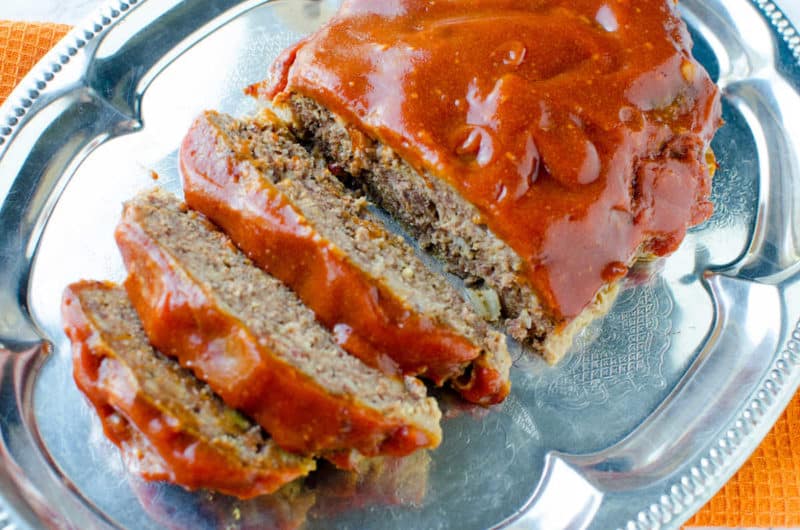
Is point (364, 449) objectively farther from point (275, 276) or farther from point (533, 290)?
point (533, 290)

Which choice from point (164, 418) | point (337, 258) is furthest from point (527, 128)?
point (164, 418)

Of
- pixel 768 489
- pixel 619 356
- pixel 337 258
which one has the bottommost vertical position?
pixel 768 489

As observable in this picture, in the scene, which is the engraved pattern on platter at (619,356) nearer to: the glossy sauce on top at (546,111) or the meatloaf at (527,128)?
the meatloaf at (527,128)

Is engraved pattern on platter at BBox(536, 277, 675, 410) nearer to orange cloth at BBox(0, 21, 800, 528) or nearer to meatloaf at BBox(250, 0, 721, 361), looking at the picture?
meatloaf at BBox(250, 0, 721, 361)

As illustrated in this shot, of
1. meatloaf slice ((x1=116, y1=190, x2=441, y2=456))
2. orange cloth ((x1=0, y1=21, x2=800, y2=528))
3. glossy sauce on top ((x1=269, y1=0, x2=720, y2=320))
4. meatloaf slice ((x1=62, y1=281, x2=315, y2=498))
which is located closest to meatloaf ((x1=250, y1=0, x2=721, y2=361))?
glossy sauce on top ((x1=269, y1=0, x2=720, y2=320))

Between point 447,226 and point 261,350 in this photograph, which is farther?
point 447,226

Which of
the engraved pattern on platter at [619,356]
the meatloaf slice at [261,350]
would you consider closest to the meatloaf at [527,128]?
the engraved pattern on platter at [619,356]

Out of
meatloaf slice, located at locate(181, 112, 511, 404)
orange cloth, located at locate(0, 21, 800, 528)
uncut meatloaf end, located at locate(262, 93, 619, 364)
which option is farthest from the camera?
orange cloth, located at locate(0, 21, 800, 528)

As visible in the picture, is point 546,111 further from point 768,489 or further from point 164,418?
point 768,489
